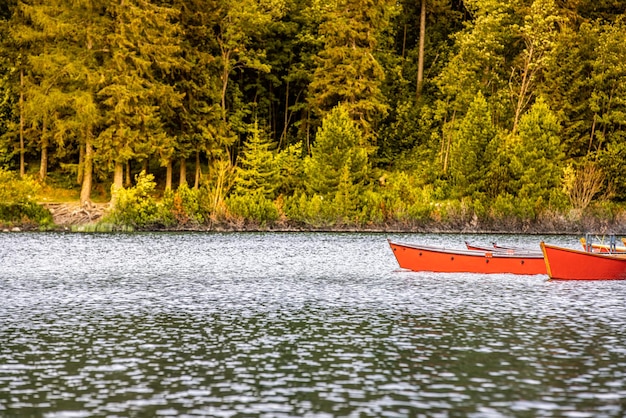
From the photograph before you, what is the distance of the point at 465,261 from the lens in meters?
36.5

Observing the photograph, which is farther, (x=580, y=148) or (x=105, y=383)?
(x=580, y=148)

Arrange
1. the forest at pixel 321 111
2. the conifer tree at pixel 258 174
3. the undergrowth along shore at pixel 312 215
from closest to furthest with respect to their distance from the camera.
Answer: the undergrowth along shore at pixel 312 215 < the forest at pixel 321 111 < the conifer tree at pixel 258 174

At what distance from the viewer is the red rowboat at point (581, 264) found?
34.0m

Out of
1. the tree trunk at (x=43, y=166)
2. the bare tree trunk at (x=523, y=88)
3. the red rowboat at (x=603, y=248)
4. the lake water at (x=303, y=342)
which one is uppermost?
the bare tree trunk at (x=523, y=88)

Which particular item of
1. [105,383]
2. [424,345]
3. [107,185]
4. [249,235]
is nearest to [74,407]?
[105,383]

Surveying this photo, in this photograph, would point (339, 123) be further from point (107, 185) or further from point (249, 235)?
point (107, 185)

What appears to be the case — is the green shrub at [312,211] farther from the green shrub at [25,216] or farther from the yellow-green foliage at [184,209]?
the green shrub at [25,216]

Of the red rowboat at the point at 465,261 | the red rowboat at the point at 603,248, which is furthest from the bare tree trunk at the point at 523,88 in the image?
the red rowboat at the point at 465,261

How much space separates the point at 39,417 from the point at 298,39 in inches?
2640

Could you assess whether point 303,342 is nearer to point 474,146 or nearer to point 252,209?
point 252,209

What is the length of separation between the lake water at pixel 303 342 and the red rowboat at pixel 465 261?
1.87ft

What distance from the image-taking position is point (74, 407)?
14.0 m

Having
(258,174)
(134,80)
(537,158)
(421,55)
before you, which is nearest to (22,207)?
(134,80)

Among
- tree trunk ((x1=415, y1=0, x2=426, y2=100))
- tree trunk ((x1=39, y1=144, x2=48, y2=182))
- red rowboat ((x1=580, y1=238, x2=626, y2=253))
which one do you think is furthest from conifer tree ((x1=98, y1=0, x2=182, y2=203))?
red rowboat ((x1=580, y1=238, x2=626, y2=253))
